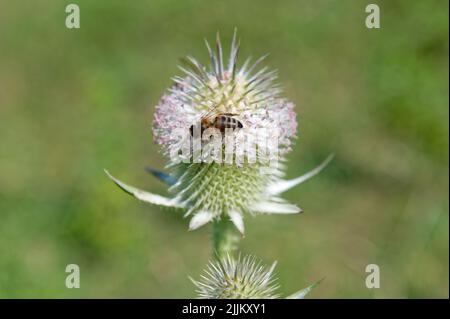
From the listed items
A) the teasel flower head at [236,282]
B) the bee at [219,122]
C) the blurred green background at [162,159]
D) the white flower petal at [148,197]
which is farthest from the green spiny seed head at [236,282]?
the blurred green background at [162,159]

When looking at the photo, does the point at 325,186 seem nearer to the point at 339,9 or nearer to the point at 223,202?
the point at 339,9

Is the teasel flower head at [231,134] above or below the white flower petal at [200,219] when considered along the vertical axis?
above

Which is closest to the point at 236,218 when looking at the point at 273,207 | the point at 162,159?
the point at 273,207

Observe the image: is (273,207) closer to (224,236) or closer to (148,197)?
(224,236)

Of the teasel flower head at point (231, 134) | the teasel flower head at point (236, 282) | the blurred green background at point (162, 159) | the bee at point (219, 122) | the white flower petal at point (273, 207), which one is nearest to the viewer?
the teasel flower head at point (236, 282)

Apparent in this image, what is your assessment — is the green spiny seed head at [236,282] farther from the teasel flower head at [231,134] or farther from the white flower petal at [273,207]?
the white flower petal at [273,207]
